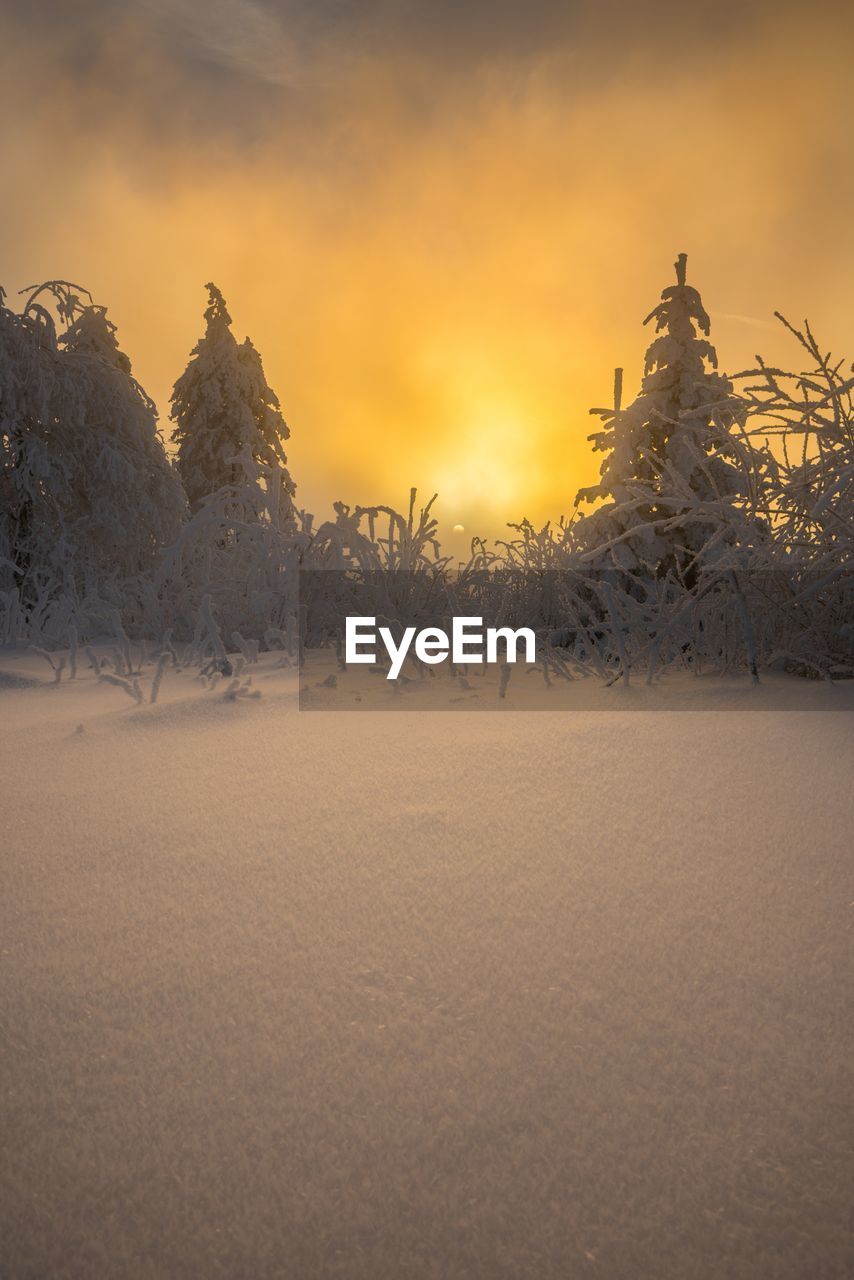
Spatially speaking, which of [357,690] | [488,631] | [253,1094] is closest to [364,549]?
[488,631]

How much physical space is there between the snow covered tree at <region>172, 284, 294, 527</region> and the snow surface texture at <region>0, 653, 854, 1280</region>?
79.9 ft

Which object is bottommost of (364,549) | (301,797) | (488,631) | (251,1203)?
(251,1203)

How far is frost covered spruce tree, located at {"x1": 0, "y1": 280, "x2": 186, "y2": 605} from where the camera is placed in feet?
24.6

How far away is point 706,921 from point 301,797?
0.91 meters

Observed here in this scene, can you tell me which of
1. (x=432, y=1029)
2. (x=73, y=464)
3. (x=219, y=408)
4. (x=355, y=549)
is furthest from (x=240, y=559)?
(x=219, y=408)

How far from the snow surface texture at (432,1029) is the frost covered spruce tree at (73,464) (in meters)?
6.06

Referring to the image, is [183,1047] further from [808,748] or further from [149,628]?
[149,628]

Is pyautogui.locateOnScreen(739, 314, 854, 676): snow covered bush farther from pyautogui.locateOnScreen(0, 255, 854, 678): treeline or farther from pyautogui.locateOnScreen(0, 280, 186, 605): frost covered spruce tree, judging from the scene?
pyautogui.locateOnScreen(0, 280, 186, 605): frost covered spruce tree

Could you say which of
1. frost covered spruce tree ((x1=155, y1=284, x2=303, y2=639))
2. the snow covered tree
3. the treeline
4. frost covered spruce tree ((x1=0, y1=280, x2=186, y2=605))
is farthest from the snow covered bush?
the snow covered tree

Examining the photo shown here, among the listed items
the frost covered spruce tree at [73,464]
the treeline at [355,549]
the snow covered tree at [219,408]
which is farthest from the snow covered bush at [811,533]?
the snow covered tree at [219,408]

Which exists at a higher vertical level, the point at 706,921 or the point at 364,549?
the point at 364,549

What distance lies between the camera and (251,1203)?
734 mm

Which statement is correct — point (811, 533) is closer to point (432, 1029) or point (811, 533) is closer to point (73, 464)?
point (432, 1029)

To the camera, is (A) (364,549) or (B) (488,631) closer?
(B) (488,631)
